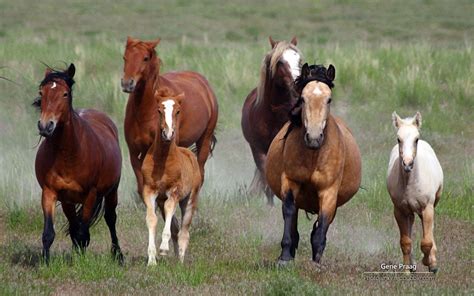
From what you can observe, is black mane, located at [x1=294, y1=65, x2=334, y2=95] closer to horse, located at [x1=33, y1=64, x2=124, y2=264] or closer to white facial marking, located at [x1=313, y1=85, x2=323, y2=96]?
white facial marking, located at [x1=313, y1=85, x2=323, y2=96]

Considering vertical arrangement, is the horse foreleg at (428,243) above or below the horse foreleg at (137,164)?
below

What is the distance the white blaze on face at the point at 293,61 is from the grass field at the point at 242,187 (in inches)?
72.3

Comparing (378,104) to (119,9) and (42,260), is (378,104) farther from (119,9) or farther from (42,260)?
(119,9)

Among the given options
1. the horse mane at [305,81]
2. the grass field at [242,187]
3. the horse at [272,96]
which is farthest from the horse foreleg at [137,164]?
the horse mane at [305,81]

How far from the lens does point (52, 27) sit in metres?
36.5

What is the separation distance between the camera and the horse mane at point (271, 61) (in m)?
12.1

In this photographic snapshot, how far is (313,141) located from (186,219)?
1888mm

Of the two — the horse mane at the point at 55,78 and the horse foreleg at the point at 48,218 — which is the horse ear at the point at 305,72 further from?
the horse foreleg at the point at 48,218

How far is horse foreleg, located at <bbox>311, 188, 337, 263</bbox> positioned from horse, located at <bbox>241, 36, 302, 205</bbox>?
2.84 m

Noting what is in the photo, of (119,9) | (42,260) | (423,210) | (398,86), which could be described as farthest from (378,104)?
(119,9)

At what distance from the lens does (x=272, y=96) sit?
1245cm

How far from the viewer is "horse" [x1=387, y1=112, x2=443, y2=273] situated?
30.2 ft

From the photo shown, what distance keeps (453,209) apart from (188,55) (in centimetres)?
1245

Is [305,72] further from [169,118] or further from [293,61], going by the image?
[293,61]
